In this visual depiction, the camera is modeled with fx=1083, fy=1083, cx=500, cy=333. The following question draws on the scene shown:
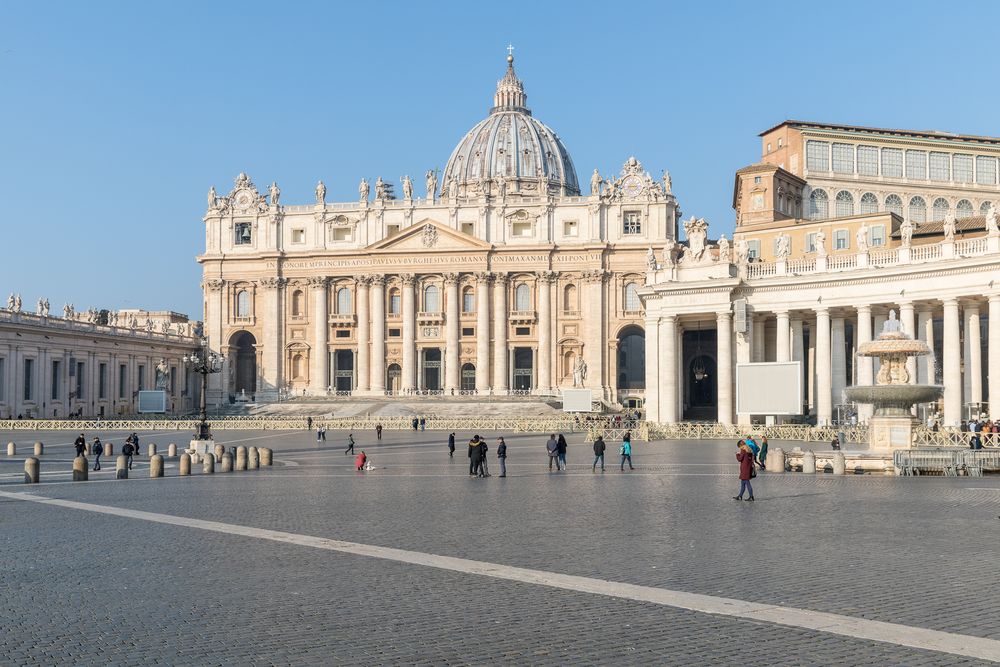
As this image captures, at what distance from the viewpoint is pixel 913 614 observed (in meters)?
9.75

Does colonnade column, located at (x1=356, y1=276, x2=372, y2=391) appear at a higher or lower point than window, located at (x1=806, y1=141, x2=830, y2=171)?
lower

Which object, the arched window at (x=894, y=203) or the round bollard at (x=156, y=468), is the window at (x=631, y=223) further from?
the round bollard at (x=156, y=468)

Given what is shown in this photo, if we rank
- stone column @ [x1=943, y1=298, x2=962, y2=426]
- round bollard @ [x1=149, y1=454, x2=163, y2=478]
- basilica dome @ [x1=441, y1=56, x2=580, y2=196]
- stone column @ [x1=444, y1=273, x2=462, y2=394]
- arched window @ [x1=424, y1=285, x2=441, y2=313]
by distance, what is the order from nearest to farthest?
round bollard @ [x1=149, y1=454, x2=163, y2=478]
stone column @ [x1=943, y1=298, x2=962, y2=426]
stone column @ [x1=444, y1=273, x2=462, y2=394]
arched window @ [x1=424, y1=285, x2=441, y2=313]
basilica dome @ [x1=441, y1=56, x2=580, y2=196]

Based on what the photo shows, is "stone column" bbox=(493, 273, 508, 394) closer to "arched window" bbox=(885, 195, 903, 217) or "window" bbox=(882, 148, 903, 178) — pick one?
"arched window" bbox=(885, 195, 903, 217)

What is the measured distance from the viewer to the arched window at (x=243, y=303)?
9212 cm

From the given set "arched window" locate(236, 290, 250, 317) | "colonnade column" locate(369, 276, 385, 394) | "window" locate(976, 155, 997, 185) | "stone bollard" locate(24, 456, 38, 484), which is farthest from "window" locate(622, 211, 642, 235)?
"stone bollard" locate(24, 456, 38, 484)

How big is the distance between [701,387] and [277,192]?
39.4 m

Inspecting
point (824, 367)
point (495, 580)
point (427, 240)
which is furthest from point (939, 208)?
point (495, 580)

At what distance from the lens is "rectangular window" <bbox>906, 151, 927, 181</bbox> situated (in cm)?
6712

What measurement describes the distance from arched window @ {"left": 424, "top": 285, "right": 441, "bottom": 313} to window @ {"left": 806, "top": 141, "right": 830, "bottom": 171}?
34.0m

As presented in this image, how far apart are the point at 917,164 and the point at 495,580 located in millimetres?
62806

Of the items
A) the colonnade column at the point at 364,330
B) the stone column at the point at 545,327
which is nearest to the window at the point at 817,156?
the stone column at the point at 545,327

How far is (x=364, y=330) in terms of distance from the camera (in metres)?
89.0

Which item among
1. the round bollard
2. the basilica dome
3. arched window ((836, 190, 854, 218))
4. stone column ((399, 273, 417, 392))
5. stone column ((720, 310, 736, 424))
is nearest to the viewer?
the round bollard
